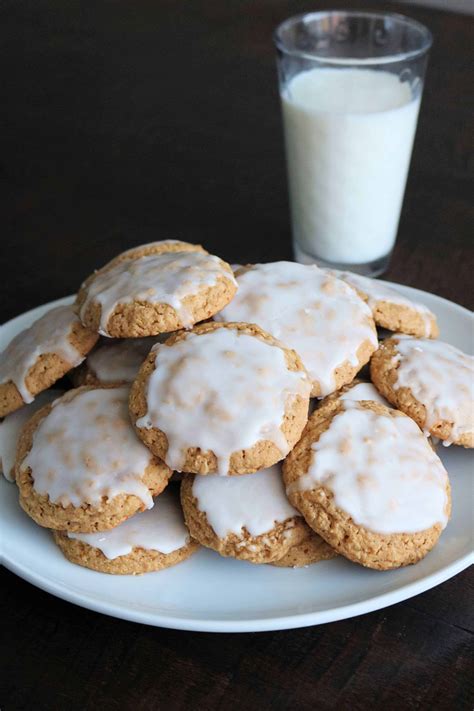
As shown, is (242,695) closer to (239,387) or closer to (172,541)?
(172,541)

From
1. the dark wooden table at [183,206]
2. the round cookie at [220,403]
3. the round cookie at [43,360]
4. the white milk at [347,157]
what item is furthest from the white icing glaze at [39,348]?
the white milk at [347,157]

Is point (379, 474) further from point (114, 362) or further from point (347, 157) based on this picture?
point (347, 157)

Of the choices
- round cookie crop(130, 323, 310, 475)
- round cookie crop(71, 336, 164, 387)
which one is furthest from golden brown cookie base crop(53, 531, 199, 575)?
round cookie crop(71, 336, 164, 387)

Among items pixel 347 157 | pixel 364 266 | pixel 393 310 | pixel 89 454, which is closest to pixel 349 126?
pixel 347 157

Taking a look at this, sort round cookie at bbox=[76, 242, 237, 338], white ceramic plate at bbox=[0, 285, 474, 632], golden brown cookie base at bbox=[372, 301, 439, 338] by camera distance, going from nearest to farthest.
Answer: white ceramic plate at bbox=[0, 285, 474, 632] < round cookie at bbox=[76, 242, 237, 338] < golden brown cookie base at bbox=[372, 301, 439, 338]

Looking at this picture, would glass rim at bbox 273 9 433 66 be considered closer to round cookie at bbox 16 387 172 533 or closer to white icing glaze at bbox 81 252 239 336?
white icing glaze at bbox 81 252 239 336

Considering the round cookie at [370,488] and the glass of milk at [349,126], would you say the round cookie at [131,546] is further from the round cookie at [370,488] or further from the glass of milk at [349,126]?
the glass of milk at [349,126]

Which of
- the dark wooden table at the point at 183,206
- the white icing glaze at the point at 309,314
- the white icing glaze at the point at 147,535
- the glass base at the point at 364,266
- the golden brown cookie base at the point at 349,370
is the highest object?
the white icing glaze at the point at 309,314
